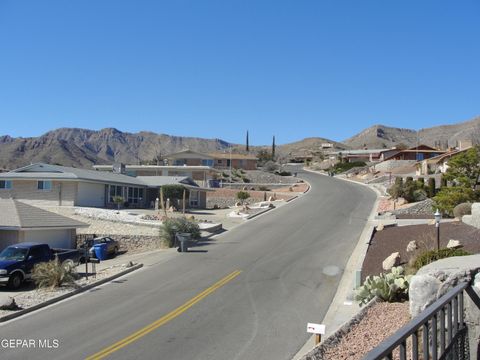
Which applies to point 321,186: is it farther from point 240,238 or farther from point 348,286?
point 348,286

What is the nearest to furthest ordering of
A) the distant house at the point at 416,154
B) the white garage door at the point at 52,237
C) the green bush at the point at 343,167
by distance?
the white garage door at the point at 52,237 < the distant house at the point at 416,154 < the green bush at the point at 343,167

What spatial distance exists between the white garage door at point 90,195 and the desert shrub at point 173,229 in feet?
54.3

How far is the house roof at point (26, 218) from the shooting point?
1235 inches

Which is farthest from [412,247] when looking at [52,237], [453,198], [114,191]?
[114,191]

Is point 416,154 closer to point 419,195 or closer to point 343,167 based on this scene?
point 343,167

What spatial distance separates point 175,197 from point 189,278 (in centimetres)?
3684

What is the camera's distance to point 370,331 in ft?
35.9

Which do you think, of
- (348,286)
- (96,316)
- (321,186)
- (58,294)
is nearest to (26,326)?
(96,316)

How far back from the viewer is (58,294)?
1952 cm

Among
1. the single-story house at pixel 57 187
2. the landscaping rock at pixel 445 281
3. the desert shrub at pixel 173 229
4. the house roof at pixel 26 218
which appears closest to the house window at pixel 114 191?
the single-story house at pixel 57 187

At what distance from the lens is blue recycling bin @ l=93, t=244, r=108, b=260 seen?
3338 cm

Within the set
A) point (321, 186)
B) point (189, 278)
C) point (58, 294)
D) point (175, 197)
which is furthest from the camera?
point (321, 186)

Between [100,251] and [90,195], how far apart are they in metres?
16.8

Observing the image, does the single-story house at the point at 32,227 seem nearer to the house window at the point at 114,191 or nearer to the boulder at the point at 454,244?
the house window at the point at 114,191
